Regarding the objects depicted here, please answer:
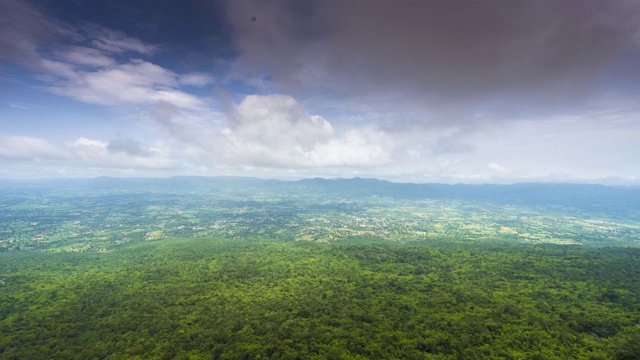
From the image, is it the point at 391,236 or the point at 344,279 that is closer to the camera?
the point at 344,279

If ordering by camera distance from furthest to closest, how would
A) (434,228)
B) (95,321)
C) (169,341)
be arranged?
(434,228)
(95,321)
(169,341)

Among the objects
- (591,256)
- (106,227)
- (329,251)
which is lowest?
(106,227)

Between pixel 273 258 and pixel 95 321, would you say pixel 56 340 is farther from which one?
pixel 273 258

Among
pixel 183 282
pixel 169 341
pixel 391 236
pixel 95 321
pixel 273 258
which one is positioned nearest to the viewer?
pixel 169 341

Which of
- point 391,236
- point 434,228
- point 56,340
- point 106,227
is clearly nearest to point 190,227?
point 106,227

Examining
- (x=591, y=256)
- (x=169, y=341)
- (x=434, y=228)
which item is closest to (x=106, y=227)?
(x=169, y=341)

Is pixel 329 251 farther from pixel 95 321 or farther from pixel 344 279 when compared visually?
pixel 95 321

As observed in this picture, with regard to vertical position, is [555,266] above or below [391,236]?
above
